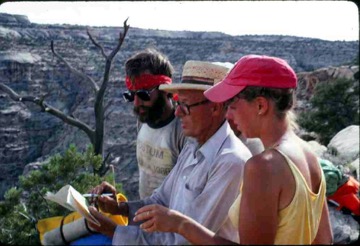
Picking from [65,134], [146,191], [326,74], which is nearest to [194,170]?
[146,191]

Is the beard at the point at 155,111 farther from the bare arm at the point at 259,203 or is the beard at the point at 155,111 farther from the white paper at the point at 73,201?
the bare arm at the point at 259,203

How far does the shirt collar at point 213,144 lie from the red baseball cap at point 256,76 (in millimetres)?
287

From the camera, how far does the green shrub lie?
1842 centimetres

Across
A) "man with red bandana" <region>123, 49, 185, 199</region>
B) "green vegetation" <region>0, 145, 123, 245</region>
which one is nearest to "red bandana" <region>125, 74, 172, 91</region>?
"man with red bandana" <region>123, 49, 185, 199</region>

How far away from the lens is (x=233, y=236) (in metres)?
1.62

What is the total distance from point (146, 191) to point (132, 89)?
0.45 m

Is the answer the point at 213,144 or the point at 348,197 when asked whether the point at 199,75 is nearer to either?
the point at 213,144

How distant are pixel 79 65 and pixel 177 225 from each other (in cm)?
2520

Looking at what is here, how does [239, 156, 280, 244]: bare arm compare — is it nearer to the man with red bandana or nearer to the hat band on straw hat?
the hat band on straw hat

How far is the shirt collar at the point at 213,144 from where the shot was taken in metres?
1.73

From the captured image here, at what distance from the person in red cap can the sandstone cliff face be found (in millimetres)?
22309

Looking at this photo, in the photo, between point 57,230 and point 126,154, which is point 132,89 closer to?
point 57,230

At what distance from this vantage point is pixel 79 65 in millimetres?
26000

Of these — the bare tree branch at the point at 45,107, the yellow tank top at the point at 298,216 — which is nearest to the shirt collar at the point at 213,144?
the yellow tank top at the point at 298,216
